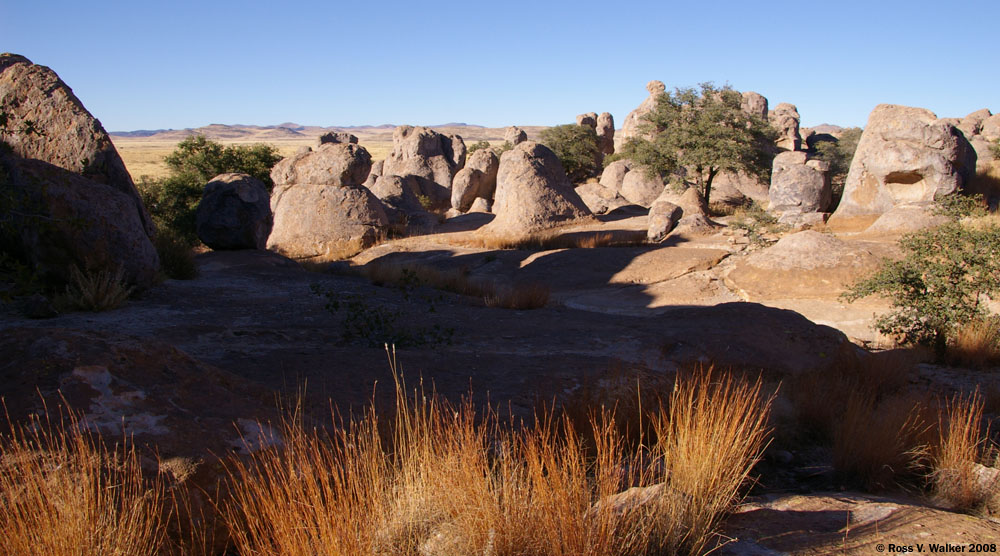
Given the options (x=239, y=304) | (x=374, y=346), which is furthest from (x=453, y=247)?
(x=374, y=346)

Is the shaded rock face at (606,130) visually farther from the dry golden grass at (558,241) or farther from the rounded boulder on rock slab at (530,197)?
the dry golden grass at (558,241)

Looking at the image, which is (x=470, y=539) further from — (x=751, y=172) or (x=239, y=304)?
(x=751, y=172)

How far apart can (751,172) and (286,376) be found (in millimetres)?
21952

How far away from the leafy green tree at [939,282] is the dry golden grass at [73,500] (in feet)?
26.6

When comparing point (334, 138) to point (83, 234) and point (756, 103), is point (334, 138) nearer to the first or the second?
point (83, 234)

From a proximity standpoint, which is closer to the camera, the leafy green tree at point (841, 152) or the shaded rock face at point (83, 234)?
the shaded rock face at point (83, 234)

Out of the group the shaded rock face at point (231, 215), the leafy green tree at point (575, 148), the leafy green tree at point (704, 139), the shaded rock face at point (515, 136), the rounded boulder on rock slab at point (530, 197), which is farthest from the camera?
the shaded rock face at point (515, 136)

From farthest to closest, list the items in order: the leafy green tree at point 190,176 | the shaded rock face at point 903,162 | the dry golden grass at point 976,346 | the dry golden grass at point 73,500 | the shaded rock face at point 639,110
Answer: the shaded rock face at point 639,110 < the leafy green tree at point 190,176 < the shaded rock face at point 903,162 < the dry golden grass at point 976,346 < the dry golden grass at point 73,500

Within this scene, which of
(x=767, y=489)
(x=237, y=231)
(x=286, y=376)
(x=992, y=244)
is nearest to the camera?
(x=767, y=489)

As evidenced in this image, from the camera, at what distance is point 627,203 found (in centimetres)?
2384

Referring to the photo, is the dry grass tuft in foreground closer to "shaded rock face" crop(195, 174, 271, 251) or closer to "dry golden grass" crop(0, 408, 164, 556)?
"dry golden grass" crop(0, 408, 164, 556)

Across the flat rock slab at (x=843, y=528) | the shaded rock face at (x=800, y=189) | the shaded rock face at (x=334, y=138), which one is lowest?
the flat rock slab at (x=843, y=528)

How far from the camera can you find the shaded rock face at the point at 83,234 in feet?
25.5

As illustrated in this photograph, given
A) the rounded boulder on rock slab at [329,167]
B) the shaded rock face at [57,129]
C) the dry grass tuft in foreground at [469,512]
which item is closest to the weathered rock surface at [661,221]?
the rounded boulder on rock slab at [329,167]
